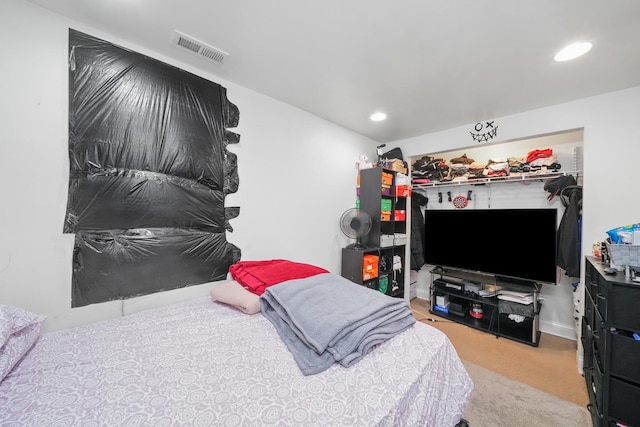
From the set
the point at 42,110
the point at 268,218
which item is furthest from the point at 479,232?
the point at 42,110

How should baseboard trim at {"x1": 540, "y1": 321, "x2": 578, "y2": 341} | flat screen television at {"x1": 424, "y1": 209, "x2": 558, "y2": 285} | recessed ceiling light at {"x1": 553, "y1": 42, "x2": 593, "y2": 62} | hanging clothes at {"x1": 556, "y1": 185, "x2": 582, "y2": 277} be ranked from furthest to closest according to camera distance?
1. baseboard trim at {"x1": 540, "y1": 321, "x2": 578, "y2": 341}
2. flat screen television at {"x1": 424, "y1": 209, "x2": 558, "y2": 285}
3. hanging clothes at {"x1": 556, "y1": 185, "x2": 582, "y2": 277}
4. recessed ceiling light at {"x1": 553, "y1": 42, "x2": 593, "y2": 62}

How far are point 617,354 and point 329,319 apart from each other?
1.64m

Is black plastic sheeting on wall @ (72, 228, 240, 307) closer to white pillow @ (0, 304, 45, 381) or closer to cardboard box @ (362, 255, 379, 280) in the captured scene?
white pillow @ (0, 304, 45, 381)

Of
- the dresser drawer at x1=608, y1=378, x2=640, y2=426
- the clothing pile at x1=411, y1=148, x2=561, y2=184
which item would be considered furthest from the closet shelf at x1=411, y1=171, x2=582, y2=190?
the dresser drawer at x1=608, y1=378, x2=640, y2=426

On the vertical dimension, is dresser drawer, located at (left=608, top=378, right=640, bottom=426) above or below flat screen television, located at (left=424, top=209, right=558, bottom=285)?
below

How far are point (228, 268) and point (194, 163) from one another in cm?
85

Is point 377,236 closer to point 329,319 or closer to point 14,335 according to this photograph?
point 329,319

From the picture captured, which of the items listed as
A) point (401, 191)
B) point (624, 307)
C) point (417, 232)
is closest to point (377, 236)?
point (401, 191)

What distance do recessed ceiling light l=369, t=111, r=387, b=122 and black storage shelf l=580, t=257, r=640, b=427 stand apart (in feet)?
6.90

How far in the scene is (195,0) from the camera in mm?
1251

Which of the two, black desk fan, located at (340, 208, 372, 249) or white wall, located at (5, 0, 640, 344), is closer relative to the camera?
white wall, located at (5, 0, 640, 344)

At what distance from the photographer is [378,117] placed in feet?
8.86

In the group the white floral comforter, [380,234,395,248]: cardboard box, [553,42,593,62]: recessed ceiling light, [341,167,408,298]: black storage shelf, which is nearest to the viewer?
the white floral comforter

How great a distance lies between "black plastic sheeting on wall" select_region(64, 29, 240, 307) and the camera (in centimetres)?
141
